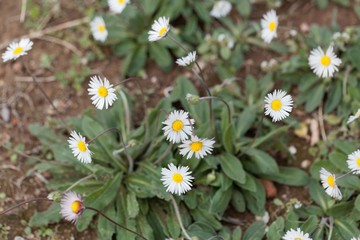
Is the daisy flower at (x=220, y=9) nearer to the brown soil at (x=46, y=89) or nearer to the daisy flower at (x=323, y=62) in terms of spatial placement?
the brown soil at (x=46, y=89)

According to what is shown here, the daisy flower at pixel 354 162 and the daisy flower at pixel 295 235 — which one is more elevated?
the daisy flower at pixel 354 162

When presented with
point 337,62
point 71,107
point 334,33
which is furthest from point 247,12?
point 71,107

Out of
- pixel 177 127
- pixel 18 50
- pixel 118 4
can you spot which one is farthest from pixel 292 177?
pixel 18 50

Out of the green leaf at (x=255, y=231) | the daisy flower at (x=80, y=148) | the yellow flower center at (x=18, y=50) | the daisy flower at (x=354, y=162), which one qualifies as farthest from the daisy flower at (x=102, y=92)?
the daisy flower at (x=354, y=162)

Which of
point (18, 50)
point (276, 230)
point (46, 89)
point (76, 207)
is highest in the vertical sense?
point (46, 89)

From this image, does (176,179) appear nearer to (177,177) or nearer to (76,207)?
(177,177)

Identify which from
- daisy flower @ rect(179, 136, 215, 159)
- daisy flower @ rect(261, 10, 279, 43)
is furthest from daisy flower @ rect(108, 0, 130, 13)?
daisy flower @ rect(179, 136, 215, 159)

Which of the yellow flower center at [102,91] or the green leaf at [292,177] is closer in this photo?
the yellow flower center at [102,91]
